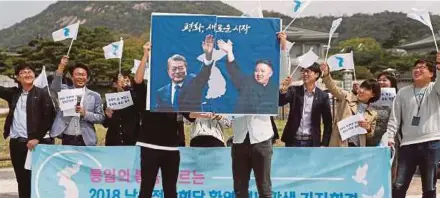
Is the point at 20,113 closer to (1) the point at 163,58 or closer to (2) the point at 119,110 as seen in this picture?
(2) the point at 119,110

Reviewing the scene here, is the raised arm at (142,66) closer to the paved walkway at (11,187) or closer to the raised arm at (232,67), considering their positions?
the raised arm at (232,67)

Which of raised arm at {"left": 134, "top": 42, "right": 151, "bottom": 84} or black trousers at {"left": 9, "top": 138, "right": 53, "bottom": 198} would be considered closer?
raised arm at {"left": 134, "top": 42, "right": 151, "bottom": 84}

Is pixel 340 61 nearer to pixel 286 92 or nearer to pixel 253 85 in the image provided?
pixel 286 92

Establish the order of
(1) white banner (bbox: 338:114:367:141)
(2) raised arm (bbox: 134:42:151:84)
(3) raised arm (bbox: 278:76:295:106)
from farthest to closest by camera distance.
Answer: (1) white banner (bbox: 338:114:367:141) → (3) raised arm (bbox: 278:76:295:106) → (2) raised arm (bbox: 134:42:151:84)

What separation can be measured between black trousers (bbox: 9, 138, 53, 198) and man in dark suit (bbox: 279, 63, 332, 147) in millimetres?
2822

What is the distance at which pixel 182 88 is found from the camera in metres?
5.13

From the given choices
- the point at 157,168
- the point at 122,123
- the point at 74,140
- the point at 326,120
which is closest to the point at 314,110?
the point at 326,120

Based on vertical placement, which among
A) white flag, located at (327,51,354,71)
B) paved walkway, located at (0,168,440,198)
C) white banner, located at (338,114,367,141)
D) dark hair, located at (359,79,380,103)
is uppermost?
white flag, located at (327,51,354,71)

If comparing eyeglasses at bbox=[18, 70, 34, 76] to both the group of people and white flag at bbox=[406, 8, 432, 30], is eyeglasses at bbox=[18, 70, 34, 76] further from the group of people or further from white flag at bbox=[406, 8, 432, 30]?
white flag at bbox=[406, 8, 432, 30]

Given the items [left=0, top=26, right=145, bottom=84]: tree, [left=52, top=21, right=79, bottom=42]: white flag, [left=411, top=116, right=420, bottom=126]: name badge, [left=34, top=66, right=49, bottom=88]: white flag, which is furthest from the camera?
[left=0, top=26, right=145, bottom=84]: tree

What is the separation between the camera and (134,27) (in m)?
127

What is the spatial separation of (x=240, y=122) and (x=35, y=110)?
2337mm

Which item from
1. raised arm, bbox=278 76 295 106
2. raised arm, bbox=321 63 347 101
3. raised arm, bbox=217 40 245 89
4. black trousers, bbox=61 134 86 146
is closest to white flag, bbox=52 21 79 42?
black trousers, bbox=61 134 86 146

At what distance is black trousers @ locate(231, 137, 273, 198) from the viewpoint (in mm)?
5047
